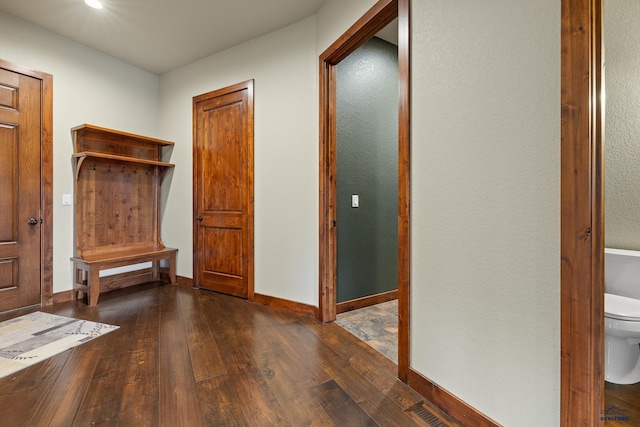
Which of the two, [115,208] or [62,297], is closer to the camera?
[62,297]

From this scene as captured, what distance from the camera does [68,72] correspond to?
3291 millimetres

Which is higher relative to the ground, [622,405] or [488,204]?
[488,204]

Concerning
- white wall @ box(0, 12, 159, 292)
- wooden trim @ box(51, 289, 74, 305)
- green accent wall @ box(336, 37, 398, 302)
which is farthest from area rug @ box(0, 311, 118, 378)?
green accent wall @ box(336, 37, 398, 302)

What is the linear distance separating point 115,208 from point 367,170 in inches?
122

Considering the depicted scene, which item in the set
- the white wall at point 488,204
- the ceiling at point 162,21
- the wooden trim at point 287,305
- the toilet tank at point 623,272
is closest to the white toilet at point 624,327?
the toilet tank at point 623,272

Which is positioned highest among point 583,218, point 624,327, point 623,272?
point 583,218

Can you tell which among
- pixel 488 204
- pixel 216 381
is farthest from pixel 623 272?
pixel 216 381

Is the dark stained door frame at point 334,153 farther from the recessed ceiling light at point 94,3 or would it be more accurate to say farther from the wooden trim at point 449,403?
the recessed ceiling light at point 94,3

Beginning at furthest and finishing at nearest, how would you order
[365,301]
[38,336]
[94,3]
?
[365,301] → [94,3] → [38,336]

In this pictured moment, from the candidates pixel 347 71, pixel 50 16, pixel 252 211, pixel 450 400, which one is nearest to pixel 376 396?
pixel 450 400

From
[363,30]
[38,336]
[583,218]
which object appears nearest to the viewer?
[583,218]

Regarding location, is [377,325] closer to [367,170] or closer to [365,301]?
[365,301]

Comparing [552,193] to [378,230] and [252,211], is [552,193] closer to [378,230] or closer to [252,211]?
[378,230]

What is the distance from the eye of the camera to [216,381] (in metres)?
1.79
